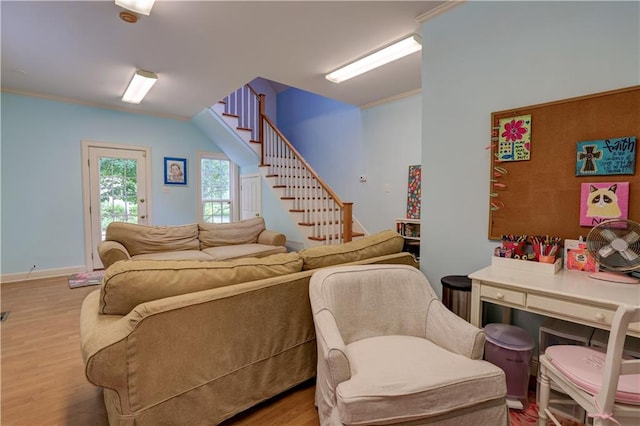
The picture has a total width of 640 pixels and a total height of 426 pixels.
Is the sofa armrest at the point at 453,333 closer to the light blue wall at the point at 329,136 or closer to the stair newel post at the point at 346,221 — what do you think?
the stair newel post at the point at 346,221

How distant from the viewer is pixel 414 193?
412 cm

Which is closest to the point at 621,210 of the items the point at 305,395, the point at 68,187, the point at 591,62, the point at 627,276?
the point at 627,276

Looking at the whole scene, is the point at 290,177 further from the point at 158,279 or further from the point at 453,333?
the point at 453,333

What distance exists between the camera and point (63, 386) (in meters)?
1.91

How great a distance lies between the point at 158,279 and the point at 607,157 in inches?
95.7

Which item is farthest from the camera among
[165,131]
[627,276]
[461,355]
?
[165,131]

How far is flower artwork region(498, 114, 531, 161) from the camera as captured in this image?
75.9 inches

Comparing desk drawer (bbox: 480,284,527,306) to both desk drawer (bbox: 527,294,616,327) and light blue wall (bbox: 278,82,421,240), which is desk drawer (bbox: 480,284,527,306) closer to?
desk drawer (bbox: 527,294,616,327)

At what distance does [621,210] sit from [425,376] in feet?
4.60

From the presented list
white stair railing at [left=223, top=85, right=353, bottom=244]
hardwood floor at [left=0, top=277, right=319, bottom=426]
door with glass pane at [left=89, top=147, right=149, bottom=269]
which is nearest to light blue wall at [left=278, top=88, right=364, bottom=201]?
white stair railing at [left=223, top=85, right=353, bottom=244]

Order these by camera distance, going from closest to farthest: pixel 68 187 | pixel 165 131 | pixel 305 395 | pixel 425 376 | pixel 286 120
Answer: pixel 425 376 → pixel 305 395 → pixel 68 187 → pixel 165 131 → pixel 286 120

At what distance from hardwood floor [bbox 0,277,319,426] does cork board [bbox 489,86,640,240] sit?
177cm

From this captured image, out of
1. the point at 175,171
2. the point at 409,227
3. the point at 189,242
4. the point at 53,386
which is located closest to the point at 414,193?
the point at 409,227

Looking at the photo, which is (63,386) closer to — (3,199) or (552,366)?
(552,366)
